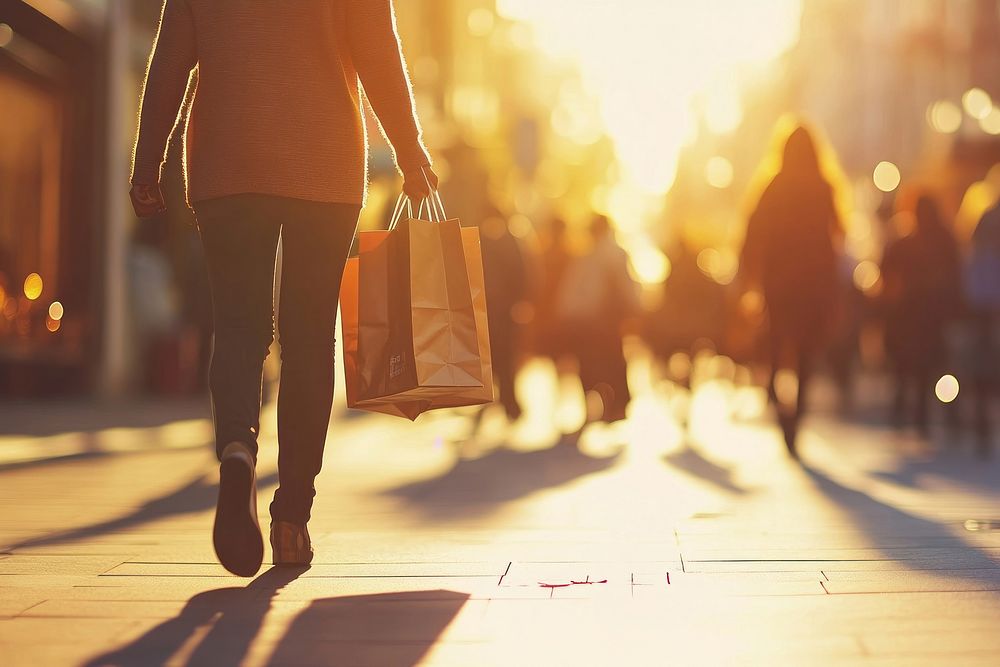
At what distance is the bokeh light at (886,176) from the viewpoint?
5206 centimetres

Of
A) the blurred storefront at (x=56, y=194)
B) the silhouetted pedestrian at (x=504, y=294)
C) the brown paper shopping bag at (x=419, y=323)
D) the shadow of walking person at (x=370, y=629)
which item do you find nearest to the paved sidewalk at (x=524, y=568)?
the shadow of walking person at (x=370, y=629)

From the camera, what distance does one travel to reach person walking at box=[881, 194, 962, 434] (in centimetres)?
1112

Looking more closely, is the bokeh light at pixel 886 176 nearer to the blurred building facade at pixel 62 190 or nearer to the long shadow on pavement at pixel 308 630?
the blurred building facade at pixel 62 190

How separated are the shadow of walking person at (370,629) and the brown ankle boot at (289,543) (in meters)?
0.49

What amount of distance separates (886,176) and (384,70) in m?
50.5

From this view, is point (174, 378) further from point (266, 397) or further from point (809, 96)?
point (809, 96)

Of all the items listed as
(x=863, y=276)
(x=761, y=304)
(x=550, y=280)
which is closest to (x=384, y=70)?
(x=761, y=304)

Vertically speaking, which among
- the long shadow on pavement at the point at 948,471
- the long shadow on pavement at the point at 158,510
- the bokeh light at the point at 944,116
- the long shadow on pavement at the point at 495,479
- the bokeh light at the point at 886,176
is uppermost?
the bokeh light at the point at 944,116

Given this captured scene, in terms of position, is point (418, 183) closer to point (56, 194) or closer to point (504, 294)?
point (504, 294)

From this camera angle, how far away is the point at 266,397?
15.3 metres

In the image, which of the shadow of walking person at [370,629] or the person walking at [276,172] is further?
the person walking at [276,172]

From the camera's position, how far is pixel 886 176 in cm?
5328

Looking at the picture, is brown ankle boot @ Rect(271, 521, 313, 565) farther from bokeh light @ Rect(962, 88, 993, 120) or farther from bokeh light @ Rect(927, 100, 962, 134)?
bokeh light @ Rect(927, 100, 962, 134)

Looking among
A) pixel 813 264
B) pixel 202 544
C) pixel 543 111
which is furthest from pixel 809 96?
pixel 202 544
